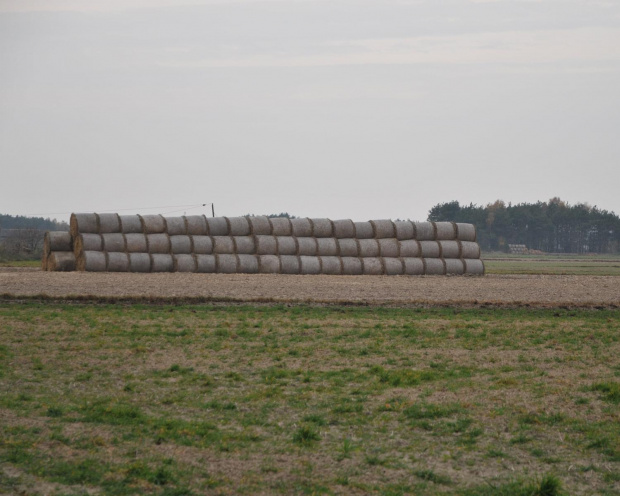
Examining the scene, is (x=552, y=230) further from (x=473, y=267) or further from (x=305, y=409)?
(x=305, y=409)

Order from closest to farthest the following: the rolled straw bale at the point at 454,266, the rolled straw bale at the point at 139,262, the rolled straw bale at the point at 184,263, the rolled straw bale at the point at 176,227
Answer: the rolled straw bale at the point at 139,262
the rolled straw bale at the point at 184,263
the rolled straw bale at the point at 176,227
the rolled straw bale at the point at 454,266

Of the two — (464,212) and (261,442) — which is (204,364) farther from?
(464,212)

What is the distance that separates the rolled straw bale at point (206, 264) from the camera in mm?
44750

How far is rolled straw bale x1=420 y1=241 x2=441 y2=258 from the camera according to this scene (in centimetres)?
4961

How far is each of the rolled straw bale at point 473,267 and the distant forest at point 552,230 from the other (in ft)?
342

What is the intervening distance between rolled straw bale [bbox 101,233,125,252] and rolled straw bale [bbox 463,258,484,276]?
18.5m

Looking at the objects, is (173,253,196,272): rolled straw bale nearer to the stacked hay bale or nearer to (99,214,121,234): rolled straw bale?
the stacked hay bale

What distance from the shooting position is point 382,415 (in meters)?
14.3

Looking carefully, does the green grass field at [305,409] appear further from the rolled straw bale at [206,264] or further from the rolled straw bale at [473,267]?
the rolled straw bale at [473,267]

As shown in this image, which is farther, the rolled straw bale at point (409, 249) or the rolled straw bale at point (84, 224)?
the rolled straw bale at point (409, 249)

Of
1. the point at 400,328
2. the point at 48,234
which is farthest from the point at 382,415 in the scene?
the point at 48,234

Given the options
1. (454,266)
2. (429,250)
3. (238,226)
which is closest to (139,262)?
(238,226)

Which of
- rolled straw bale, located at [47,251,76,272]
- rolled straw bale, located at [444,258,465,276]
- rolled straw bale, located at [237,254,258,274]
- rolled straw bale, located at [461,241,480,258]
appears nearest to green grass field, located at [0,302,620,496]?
rolled straw bale, located at [47,251,76,272]

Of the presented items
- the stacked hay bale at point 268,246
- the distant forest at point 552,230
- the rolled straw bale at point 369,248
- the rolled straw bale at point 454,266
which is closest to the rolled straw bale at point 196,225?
the stacked hay bale at point 268,246
